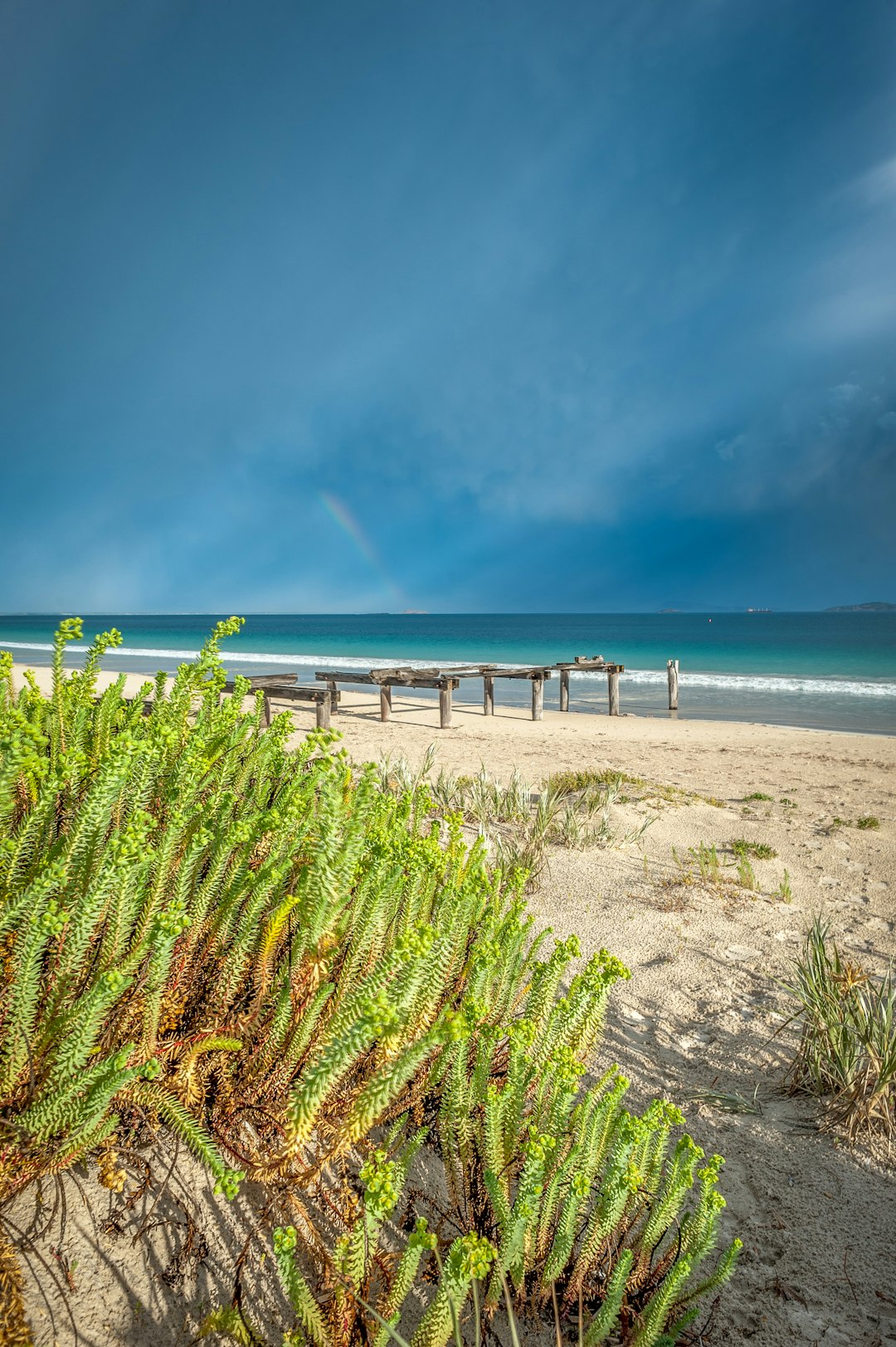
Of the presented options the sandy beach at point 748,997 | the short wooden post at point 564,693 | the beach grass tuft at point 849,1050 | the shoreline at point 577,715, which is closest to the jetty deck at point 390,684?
the shoreline at point 577,715

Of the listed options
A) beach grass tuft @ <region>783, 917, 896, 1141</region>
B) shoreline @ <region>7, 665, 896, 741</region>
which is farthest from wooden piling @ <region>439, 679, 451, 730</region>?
beach grass tuft @ <region>783, 917, 896, 1141</region>

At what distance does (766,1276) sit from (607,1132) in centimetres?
69

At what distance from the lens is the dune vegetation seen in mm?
1227

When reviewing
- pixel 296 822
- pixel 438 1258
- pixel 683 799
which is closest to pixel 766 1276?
pixel 438 1258

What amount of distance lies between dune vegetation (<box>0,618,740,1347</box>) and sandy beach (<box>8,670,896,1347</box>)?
8.0 inches

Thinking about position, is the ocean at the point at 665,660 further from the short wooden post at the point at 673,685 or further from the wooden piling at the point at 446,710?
the wooden piling at the point at 446,710

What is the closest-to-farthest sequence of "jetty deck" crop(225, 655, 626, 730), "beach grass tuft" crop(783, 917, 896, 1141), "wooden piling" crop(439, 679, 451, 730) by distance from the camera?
"beach grass tuft" crop(783, 917, 896, 1141), "jetty deck" crop(225, 655, 626, 730), "wooden piling" crop(439, 679, 451, 730)

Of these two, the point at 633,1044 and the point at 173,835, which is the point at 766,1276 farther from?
the point at 173,835

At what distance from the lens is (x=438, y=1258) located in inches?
62.3

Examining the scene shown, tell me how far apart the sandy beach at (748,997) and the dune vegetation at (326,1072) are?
203 millimetres

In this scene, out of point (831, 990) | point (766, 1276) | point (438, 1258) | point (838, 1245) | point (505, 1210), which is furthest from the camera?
point (831, 990)

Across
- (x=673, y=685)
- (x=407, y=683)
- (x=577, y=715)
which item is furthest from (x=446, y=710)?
(x=673, y=685)

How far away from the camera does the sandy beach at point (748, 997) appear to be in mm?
1715

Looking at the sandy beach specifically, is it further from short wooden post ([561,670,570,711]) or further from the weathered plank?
short wooden post ([561,670,570,711])
